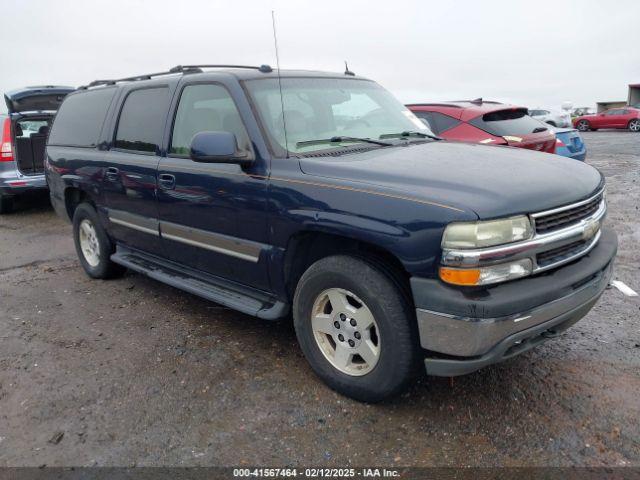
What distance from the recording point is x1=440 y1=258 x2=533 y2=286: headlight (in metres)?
2.43

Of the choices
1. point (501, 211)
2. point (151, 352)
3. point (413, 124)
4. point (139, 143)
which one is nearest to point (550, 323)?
point (501, 211)

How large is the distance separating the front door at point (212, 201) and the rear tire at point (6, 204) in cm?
629

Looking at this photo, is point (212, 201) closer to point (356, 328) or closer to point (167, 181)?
point (167, 181)

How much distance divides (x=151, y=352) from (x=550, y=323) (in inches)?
103

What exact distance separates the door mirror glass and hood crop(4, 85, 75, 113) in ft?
21.5

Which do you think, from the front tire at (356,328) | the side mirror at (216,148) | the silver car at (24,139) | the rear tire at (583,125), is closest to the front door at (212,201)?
the side mirror at (216,148)

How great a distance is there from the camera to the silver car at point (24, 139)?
8289mm

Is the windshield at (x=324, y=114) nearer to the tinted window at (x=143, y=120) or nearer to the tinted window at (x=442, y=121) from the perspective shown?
the tinted window at (x=143, y=120)

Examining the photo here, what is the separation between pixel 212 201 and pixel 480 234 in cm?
186

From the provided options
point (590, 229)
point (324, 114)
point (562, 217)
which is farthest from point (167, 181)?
point (590, 229)

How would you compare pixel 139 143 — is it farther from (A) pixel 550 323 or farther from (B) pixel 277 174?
(A) pixel 550 323

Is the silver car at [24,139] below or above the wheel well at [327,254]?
above

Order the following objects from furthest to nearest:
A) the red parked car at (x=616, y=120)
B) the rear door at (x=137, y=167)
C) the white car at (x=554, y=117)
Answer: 1. the red parked car at (x=616, y=120)
2. the white car at (x=554, y=117)
3. the rear door at (x=137, y=167)

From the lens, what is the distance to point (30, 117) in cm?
857
